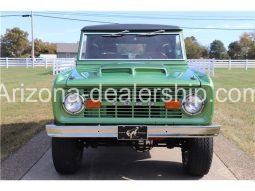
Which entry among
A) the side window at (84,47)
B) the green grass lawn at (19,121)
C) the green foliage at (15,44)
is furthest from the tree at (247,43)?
the side window at (84,47)

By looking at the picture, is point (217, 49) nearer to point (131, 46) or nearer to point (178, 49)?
point (178, 49)

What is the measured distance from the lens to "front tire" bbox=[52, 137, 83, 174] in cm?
502

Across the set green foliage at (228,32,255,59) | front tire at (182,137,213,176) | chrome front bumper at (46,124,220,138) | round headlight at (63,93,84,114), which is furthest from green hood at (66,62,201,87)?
green foliage at (228,32,255,59)

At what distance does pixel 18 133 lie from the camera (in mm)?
7848

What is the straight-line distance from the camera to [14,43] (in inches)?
2790

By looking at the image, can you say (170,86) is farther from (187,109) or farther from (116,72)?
(116,72)

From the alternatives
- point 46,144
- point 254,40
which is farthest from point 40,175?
point 254,40

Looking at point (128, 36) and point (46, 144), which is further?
point (46, 144)

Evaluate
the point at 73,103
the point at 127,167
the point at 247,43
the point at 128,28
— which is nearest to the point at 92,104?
the point at 73,103

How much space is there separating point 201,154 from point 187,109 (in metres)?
0.63

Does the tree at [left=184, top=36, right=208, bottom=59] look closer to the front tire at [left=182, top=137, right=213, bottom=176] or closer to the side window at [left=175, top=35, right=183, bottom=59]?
the side window at [left=175, top=35, right=183, bottom=59]

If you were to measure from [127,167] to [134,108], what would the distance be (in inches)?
49.2

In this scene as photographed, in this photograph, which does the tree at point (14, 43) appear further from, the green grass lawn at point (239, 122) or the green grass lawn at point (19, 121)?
the green grass lawn at point (239, 122)

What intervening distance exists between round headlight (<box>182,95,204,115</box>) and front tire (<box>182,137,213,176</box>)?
40cm
